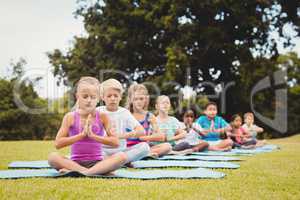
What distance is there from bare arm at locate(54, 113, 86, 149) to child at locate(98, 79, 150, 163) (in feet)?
2.48

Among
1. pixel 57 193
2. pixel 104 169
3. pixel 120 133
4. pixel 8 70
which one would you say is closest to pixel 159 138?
pixel 120 133

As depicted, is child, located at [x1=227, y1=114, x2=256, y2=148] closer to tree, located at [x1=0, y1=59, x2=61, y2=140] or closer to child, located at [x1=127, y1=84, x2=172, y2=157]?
child, located at [x1=127, y1=84, x2=172, y2=157]

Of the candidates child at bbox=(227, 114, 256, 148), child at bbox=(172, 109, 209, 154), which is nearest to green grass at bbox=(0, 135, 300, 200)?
child at bbox=(172, 109, 209, 154)

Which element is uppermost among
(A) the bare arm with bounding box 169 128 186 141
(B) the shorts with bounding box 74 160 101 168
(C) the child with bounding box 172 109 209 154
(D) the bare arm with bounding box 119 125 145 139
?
(D) the bare arm with bounding box 119 125 145 139

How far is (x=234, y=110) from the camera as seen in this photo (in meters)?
20.2

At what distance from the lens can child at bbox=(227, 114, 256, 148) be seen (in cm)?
1016

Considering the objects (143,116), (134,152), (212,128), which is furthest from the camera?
(212,128)

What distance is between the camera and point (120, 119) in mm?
5207

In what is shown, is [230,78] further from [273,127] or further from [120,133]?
[120,133]

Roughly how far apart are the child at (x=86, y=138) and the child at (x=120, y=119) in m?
0.61

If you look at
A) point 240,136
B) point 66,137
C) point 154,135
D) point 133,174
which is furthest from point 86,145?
point 240,136

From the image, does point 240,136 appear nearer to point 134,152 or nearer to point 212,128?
point 212,128

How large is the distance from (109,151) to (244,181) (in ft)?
6.41

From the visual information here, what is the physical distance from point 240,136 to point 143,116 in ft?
15.0
